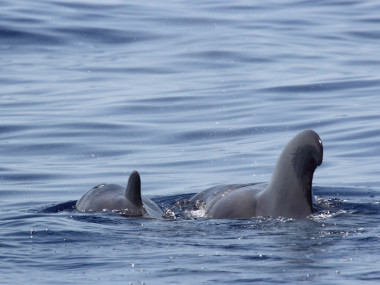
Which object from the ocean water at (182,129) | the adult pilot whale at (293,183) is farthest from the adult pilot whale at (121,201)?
the adult pilot whale at (293,183)

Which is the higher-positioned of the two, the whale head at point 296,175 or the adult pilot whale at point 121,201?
the whale head at point 296,175

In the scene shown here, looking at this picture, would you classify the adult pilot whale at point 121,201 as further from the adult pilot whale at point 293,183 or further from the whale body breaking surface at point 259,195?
the adult pilot whale at point 293,183

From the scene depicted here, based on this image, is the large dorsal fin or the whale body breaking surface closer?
the whale body breaking surface

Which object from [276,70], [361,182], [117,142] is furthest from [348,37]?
[361,182]

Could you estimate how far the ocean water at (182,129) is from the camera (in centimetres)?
838

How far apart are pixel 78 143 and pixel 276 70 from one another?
8.73m

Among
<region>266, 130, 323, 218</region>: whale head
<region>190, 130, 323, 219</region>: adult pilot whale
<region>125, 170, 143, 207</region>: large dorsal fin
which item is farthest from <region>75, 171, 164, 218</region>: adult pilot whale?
<region>266, 130, 323, 218</region>: whale head

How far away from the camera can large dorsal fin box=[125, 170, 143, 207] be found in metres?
9.84

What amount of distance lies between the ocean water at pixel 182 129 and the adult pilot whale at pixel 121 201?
0.20 metres

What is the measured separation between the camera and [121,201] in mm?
10281

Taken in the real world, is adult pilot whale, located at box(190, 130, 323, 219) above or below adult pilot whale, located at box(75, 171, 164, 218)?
above

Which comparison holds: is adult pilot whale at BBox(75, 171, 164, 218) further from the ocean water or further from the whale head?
the whale head

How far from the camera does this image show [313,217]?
9.50m

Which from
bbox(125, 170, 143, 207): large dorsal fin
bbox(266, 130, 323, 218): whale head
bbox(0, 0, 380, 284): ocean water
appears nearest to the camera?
bbox(0, 0, 380, 284): ocean water
